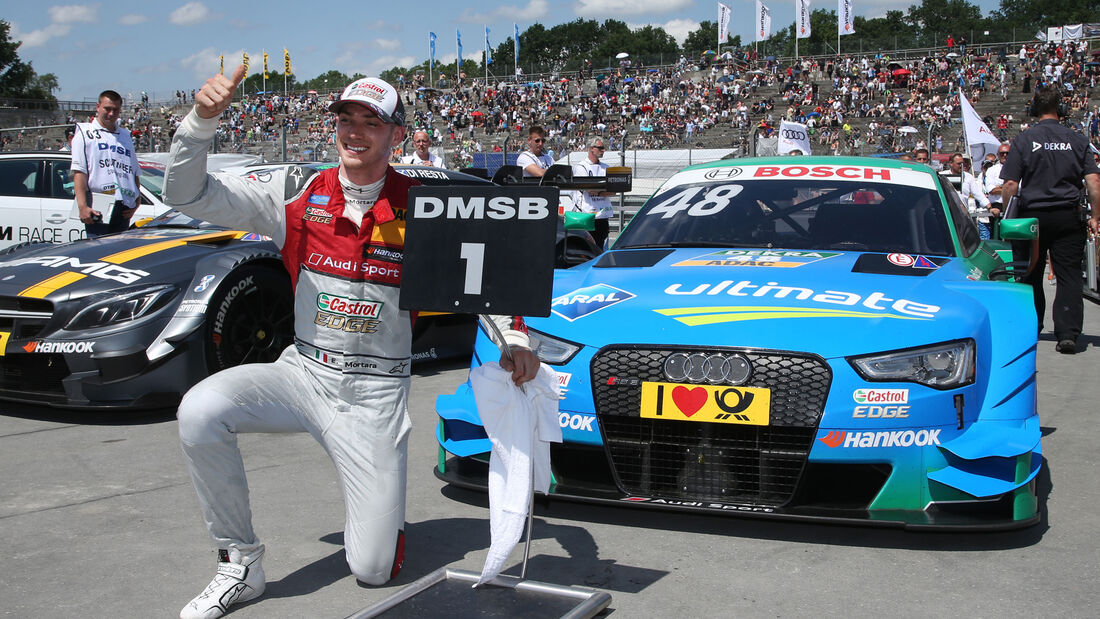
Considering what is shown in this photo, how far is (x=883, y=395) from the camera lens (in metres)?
3.23

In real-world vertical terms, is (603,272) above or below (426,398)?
above

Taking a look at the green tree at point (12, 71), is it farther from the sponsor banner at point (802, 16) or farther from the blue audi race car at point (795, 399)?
the blue audi race car at point (795, 399)

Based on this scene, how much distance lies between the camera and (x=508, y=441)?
114 inches

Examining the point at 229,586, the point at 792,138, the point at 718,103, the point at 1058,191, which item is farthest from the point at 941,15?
the point at 229,586

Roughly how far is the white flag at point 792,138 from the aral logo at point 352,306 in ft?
38.4

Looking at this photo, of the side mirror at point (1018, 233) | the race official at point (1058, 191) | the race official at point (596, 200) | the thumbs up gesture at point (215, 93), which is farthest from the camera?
the race official at point (596, 200)

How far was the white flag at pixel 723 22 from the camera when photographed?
53.8 metres

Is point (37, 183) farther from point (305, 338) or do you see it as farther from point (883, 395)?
point (883, 395)

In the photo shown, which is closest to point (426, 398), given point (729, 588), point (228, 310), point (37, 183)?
point (228, 310)

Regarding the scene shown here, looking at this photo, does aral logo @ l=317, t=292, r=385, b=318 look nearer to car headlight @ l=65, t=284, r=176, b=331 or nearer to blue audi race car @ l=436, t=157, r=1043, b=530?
blue audi race car @ l=436, t=157, r=1043, b=530

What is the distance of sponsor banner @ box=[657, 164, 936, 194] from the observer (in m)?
4.95

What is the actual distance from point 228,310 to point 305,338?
2496 millimetres

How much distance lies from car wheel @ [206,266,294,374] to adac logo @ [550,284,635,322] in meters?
2.31

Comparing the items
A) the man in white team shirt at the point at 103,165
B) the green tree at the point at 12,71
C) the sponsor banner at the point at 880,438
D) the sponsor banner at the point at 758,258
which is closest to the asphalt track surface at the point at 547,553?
the sponsor banner at the point at 880,438
